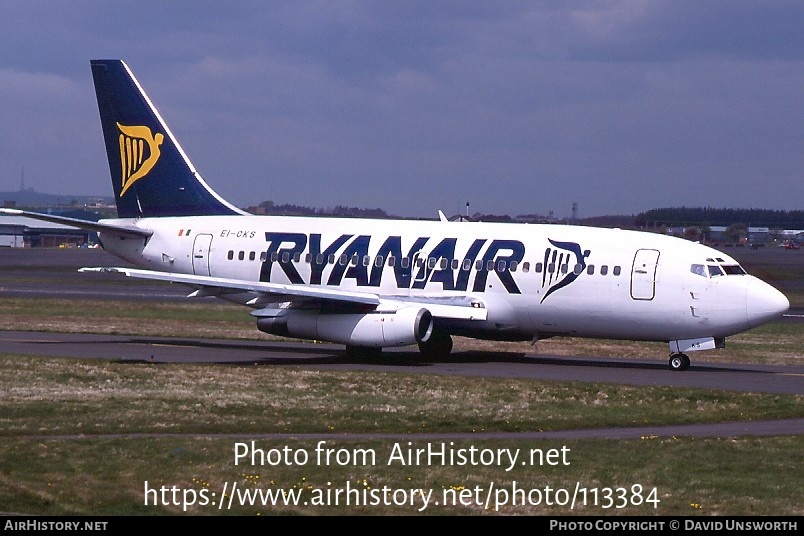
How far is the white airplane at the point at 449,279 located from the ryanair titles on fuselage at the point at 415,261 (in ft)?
0.14

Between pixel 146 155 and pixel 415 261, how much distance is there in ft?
42.8

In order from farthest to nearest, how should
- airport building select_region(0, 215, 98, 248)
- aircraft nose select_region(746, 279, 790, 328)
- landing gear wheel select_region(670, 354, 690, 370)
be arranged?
1. airport building select_region(0, 215, 98, 248)
2. landing gear wheel select_region(670, 354, 690, 370)
3. aircraft nose select_region(746, 279, 790, 328)

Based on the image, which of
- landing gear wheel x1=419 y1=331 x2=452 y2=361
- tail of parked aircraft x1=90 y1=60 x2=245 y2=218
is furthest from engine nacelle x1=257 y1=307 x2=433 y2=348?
tail of parked aircraft x1=90 y1=60 x2=245 y2=218

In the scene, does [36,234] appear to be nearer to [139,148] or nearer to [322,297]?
[139,148]

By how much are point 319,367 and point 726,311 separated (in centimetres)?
1239

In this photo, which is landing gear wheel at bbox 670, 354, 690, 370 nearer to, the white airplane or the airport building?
the white airplane

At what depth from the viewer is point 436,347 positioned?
1658 inches

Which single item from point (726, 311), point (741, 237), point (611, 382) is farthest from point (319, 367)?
point (741, 237)

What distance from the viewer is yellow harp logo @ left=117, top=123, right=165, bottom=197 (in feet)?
159

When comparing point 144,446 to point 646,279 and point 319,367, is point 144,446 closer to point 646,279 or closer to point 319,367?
point 319,367

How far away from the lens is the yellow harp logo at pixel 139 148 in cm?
4834

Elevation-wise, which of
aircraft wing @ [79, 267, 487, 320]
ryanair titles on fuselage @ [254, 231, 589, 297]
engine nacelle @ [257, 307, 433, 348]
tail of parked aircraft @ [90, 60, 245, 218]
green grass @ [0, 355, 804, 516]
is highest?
tail of parked aircraft @ [90, 60, 245, 218]

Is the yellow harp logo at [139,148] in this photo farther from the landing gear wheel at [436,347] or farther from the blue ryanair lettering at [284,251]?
the landing gear wheel at [436,347]

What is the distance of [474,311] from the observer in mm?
40312
